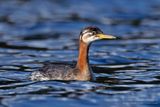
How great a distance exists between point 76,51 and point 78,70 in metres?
7.55

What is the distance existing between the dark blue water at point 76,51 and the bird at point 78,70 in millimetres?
189

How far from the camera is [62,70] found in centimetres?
2022

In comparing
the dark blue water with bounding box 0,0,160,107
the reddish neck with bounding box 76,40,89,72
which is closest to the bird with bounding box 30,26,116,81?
the reddish neck with bounding box 76,40,89,72

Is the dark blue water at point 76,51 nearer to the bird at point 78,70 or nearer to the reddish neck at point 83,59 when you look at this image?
the bird at point 78,70

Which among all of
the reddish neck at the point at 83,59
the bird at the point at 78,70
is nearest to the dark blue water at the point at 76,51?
the bird at the point at 78,70

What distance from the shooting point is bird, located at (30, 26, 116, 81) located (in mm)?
20234

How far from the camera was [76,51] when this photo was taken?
27875mm

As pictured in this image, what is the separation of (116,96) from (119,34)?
523 inches

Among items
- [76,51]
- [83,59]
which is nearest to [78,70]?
[83,59]

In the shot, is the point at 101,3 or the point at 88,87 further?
the point at 101,3

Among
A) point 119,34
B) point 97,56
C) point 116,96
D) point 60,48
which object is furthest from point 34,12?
point 116,96

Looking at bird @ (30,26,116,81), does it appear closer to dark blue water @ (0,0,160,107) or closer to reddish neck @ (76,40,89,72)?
reddish neck @ (76,40,89,72)

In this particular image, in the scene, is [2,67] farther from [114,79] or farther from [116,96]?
[116,96]

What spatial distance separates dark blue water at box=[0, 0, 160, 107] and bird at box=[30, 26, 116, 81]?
0.19 metres
